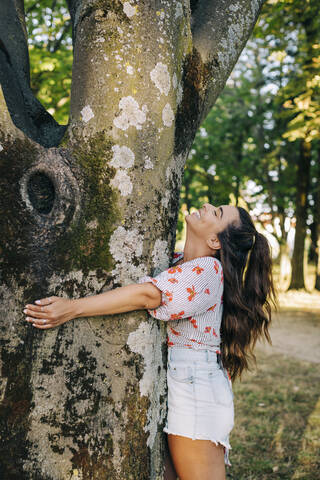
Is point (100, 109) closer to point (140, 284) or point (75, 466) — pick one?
point (140, 284)

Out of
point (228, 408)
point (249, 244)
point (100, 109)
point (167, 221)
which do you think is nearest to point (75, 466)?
point (228, 408)

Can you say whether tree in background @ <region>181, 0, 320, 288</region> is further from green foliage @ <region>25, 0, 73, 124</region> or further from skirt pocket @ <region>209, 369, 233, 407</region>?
skirt pocket @ <region>209, 369, 233, 407</region>

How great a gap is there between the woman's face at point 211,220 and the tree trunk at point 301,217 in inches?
470

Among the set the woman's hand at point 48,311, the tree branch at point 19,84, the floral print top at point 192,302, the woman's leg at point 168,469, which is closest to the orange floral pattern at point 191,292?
the floral print top at point 192,302

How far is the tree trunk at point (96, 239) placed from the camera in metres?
1.76

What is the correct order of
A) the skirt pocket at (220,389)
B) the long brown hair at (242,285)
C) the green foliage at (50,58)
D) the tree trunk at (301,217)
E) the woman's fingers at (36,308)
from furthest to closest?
the tree trunk at (301,217) < the green foliage at (50,58) < the long brown hair at (242,285) < the skirt pocket at (220,389) < the woman's fingers at (36,308)

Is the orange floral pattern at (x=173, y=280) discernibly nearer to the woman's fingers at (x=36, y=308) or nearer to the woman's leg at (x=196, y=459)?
the woman's fingers at (x=36, y=308)

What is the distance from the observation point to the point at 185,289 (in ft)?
6.42

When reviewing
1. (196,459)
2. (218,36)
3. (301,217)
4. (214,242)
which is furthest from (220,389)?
(301,217)

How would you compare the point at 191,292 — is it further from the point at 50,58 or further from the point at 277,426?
the point at 50,58

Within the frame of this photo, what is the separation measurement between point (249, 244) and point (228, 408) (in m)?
0.89

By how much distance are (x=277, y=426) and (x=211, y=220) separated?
10.7 feet

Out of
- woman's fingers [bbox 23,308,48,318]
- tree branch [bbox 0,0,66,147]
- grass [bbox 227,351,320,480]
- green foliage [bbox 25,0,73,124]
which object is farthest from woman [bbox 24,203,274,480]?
green foliage [bbox 25,0,73,124]

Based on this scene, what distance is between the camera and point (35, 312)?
1763 millimetres
